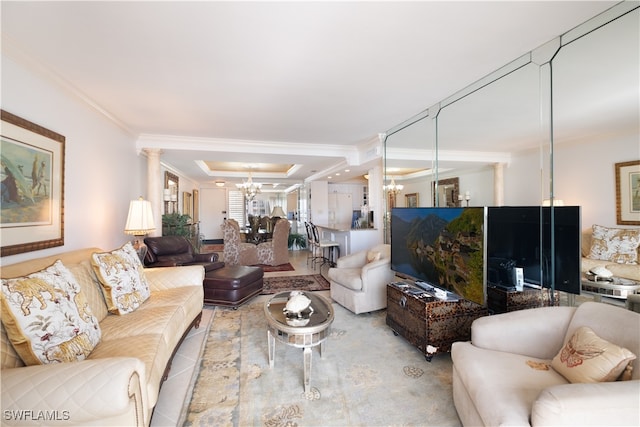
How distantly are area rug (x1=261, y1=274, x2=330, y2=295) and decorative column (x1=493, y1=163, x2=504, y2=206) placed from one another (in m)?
2.81

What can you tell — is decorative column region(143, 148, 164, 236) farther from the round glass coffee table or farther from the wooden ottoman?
the round glass coffee table

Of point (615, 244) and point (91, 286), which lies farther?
point (91, 286)

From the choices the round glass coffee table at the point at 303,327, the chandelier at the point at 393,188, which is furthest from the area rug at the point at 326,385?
the chandelier at the point at 393,188

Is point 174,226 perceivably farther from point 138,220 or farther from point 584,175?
point 584,175

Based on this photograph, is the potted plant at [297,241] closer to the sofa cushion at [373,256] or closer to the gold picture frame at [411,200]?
the sofa cushion at [373,256]

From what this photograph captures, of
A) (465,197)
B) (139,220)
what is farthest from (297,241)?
(465,197)

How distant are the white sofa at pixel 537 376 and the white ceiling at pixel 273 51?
1836 mm

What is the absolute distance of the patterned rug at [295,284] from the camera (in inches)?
171

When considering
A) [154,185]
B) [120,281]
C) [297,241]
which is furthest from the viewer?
[297,241]

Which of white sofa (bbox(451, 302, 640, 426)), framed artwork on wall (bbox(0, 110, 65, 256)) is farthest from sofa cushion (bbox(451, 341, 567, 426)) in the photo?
framed artwork on wall (bbox(0, 110, 65, 256))

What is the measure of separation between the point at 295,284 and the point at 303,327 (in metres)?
2.69

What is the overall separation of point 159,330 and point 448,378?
216cm

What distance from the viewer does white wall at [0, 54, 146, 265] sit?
2.08 m

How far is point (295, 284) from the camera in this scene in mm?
4625
